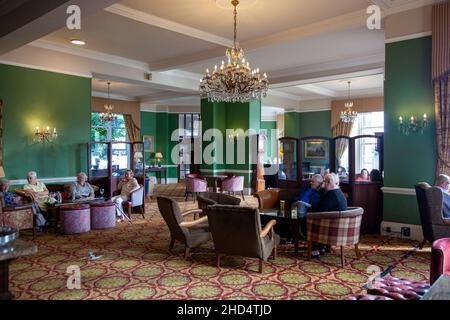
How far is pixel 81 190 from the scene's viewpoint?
7.92 m

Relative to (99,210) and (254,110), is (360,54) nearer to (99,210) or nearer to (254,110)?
(254,110)

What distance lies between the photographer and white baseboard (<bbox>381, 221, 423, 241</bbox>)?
6.16 metres

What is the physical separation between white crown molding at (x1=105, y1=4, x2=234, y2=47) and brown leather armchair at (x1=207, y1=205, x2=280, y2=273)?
400 cm

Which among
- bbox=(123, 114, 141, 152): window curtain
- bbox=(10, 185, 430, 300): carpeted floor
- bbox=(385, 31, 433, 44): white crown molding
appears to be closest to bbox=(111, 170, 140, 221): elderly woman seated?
bbox=(10, 185, 430, 300): carpeted floor

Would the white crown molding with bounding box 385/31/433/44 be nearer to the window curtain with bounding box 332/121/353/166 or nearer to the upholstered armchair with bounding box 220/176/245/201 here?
the upholstered armchair with bounding box 220/176/245/201

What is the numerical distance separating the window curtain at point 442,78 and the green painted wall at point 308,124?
33.0 ft

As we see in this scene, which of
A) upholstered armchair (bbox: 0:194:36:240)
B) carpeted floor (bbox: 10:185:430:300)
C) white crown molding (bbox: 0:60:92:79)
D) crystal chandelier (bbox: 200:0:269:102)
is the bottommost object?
carpeted floor (bbox: 10:185:430:300)

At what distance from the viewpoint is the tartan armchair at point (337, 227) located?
484 cm

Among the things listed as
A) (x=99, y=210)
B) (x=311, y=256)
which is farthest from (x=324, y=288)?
(x=99, y=210)

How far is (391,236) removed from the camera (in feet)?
21.3

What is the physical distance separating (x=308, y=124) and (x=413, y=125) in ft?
34.1

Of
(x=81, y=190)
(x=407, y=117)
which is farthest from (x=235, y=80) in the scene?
(x=81, y=190)
